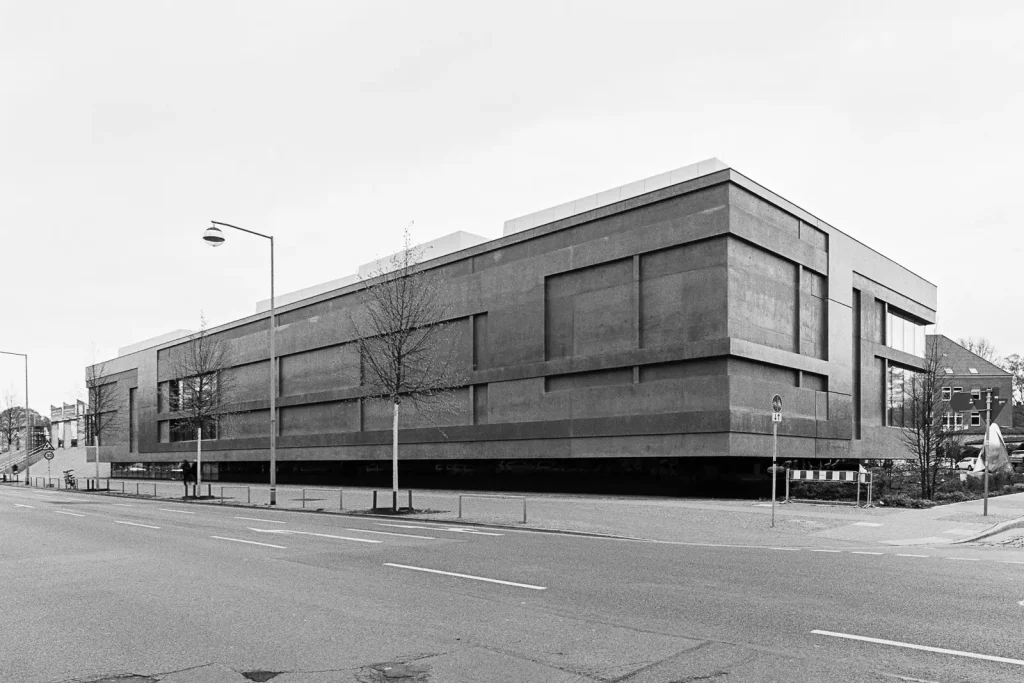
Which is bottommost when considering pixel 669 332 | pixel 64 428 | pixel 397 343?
pixel 64 428

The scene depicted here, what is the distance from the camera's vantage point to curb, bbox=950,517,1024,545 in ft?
56.7

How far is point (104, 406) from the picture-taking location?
2591 inches

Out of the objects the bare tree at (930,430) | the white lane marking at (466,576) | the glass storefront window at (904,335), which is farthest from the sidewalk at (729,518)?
the glass storefront window at (904,335)

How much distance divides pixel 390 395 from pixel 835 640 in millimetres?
20823

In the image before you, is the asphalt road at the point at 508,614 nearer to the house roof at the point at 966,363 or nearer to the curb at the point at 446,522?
the curb at the point at 446,522

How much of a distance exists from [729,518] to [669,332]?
11116mm

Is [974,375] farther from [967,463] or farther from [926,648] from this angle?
[926,648]

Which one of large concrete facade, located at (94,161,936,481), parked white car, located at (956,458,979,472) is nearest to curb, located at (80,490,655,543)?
large concrete facade, located at (94,161,936,481)

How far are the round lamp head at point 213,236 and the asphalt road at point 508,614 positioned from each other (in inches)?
596

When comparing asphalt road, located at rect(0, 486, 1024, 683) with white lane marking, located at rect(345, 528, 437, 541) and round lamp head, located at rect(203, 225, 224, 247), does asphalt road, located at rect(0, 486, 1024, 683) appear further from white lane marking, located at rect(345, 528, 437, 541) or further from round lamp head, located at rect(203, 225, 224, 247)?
round lamp head, located at rect(203, 225, 224, 247)

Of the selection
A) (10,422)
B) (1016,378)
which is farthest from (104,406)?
(1016,378)

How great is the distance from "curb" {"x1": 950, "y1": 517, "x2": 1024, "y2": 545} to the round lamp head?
24376 mm

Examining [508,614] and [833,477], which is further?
[833,477]

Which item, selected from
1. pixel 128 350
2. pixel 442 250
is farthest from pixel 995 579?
pixel 128 350
